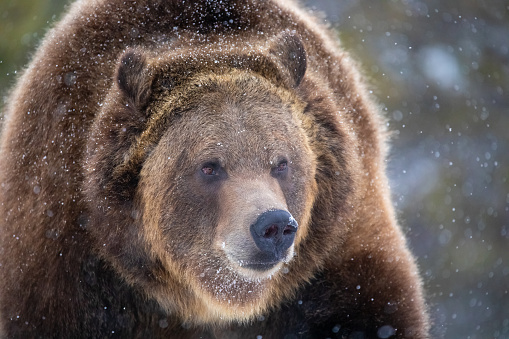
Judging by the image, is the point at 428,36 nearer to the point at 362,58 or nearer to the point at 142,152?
the point at 362,58

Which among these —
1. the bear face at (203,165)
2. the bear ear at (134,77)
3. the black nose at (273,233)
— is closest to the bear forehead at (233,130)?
the bear face at (203,165)

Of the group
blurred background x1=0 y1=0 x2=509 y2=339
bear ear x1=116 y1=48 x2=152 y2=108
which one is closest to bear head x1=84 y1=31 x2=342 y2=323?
bear ear x1=116 y1=48 x2=152 y2=108

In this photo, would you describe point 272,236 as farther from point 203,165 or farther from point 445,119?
point 445,119

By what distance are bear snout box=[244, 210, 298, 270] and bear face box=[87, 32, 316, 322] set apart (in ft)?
0.06

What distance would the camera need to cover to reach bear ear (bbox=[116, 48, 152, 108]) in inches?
155

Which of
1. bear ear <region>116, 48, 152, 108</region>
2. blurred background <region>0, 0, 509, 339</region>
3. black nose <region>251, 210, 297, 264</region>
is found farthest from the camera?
blurred background <region>0, 0, 509, 339</region>

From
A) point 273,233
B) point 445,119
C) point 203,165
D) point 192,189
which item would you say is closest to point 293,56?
point 203,165

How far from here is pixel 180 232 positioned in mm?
4004

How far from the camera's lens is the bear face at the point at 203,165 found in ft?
12.6

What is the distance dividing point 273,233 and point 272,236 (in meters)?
0.02

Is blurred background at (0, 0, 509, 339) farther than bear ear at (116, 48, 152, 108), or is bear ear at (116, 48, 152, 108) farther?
blurred background at (0, 0, 509, 339)

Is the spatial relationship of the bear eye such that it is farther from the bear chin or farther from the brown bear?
the bear chin

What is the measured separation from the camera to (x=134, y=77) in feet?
Answer: 13.0

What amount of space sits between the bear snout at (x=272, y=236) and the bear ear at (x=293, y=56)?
3.37ft
